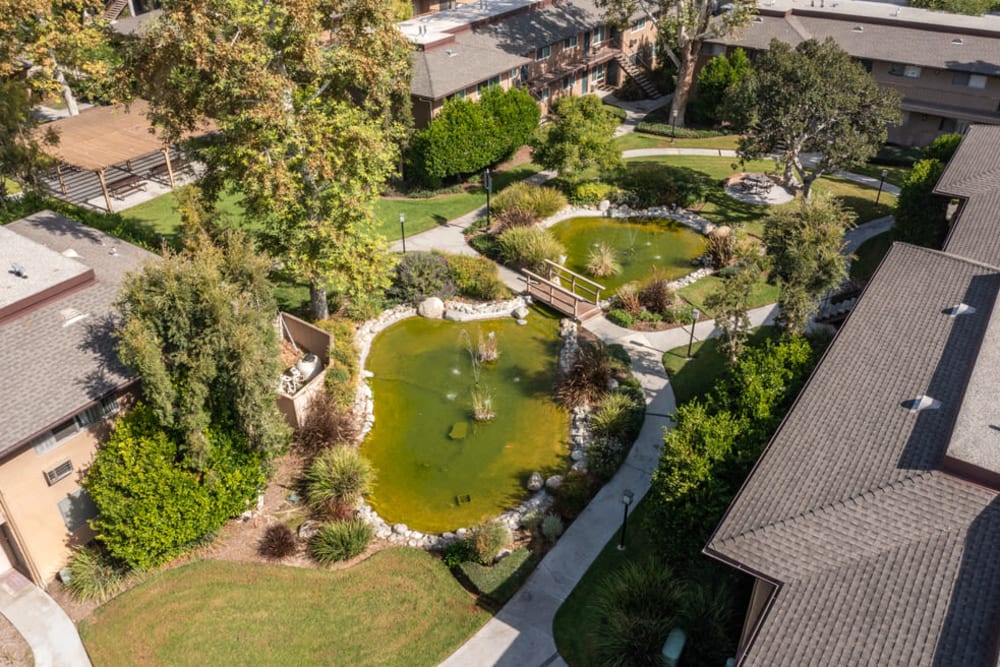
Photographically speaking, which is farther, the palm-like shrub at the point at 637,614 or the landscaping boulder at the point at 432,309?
the landscaping boulder at the point at 432,309

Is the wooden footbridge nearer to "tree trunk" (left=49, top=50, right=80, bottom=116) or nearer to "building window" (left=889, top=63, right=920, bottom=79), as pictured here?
"building window" (left=889, top=63, right=920, bottom=79)

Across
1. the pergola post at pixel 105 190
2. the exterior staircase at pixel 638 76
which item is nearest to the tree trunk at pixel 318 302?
the pergola post at pixel 105 190

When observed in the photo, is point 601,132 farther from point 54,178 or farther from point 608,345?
point 54,178

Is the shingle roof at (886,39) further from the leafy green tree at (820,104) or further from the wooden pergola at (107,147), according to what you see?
the wooden pergola at (107,147)

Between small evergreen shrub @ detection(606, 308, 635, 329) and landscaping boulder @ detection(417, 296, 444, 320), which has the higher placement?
landscaping boulder @ detection(417, 296, 444, 320)

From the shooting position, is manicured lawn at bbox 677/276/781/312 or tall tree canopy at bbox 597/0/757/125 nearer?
manicured lawn at bbox 677/276/781/312

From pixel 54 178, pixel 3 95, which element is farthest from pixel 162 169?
pixel 3 95

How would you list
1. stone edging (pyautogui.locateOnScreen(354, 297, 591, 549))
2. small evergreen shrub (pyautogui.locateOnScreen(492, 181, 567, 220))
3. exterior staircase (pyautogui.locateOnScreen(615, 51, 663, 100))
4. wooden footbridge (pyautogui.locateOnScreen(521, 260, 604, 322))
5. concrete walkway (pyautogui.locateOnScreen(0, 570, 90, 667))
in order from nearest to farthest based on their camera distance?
concrete walkway (pyautogui.locateOnScreen(0, 570, 90, 667)) → stone edging (pyautogui.locateOnScreen(354, 297, 591, 549)) → wooden footbridge (pyautogui.locateOnScreen(521, 260, 604, 322)) → small evergreen shrub (pyautogui.locateOnScreen(492, 181, 567, 220)) → exterior staircase (pyautogui.locateOnScreen(615, 51, 663, 100))

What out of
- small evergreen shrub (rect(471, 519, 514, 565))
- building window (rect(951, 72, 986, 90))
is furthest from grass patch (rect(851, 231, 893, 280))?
small evergreen shrub (rect(471, 519, 514, 565))
